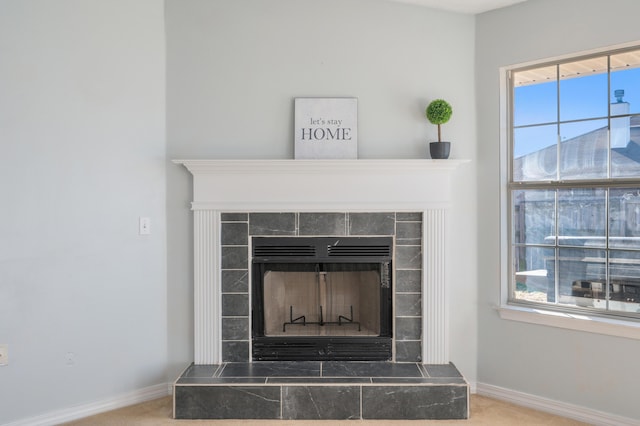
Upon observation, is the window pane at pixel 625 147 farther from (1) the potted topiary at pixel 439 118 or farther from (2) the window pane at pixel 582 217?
(1) the potted topiary at pixel 439 118

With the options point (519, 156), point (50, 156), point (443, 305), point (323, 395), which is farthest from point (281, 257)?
point (519, 156)

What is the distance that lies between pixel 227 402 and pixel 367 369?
0.88 meters

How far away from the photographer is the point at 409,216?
3.19 metres

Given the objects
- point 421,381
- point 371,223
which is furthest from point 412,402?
point 371,223

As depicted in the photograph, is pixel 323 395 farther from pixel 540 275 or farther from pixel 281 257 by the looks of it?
pixel 540 275

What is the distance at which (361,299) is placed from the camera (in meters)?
3.36

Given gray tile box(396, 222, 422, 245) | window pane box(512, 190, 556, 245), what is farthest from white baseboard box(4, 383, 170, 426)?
window pane box(512, 190, 556, 245)

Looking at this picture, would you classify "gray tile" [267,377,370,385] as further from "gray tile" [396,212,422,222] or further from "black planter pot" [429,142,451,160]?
"black planter pot" [429,142,451,160]

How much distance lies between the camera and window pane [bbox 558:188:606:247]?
285cm

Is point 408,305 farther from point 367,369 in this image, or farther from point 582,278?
point 582,278

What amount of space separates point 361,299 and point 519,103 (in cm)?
169

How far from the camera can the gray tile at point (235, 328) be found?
320cm

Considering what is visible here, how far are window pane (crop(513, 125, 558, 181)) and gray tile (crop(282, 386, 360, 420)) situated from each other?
1.75 meters

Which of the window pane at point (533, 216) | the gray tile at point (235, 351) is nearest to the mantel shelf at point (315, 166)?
the window pane at point (533, 216)
